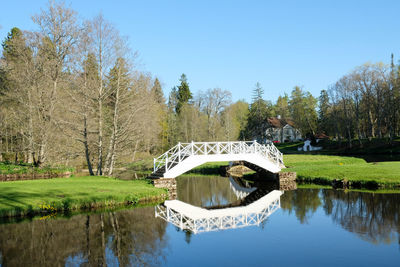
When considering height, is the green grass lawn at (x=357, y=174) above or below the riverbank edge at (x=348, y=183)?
above

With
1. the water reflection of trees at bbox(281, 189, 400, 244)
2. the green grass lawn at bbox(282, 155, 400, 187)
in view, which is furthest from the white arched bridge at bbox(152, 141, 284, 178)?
the water reflection of trees at bbox(281, 189, 400, 244)

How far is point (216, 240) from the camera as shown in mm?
12266

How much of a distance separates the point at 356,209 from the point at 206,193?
10.5m

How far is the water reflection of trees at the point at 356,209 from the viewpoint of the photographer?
40.6ft

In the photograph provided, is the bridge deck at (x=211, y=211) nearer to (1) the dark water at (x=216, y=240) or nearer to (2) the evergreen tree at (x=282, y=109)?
(1) the dark water at (x=216, y=240)

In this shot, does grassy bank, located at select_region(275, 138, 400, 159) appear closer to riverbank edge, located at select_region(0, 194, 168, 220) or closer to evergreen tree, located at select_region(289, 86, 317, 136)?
evergreen tree, located at select_region(289, 86, 317, 136)

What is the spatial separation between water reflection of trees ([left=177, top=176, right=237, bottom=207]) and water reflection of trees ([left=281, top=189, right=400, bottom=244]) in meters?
3.90

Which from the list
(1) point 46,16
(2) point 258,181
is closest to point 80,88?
(1) point 46,16

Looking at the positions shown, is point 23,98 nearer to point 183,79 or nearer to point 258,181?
point 258,181

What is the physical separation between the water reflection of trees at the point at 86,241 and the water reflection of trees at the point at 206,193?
5.69 metres

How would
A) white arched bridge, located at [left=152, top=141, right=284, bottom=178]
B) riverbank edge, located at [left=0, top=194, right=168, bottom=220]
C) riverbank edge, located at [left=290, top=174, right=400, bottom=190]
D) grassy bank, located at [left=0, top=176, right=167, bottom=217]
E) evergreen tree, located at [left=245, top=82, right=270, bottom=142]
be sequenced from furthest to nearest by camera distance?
1. evergreen tree, located at [left=245, top=82, right=270, bottom=142]
2. white arched bridge, located at [left=152, top=141, right=284, bottom=178]
3. riverbank edge, located at [left=290, top=174, right=400, bottom=190]
4. grassy bank, located at [left=0, top=176, right=167, bottom=217]
5. riverbank edge, located at [left=0, top=194, right=168, bottom=220]

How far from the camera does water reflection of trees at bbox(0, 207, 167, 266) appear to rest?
32.8 ft

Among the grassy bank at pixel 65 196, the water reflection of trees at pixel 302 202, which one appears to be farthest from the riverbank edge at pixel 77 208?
the water reflection of trees at pixel 302 202

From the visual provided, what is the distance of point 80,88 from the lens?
81.4ft
